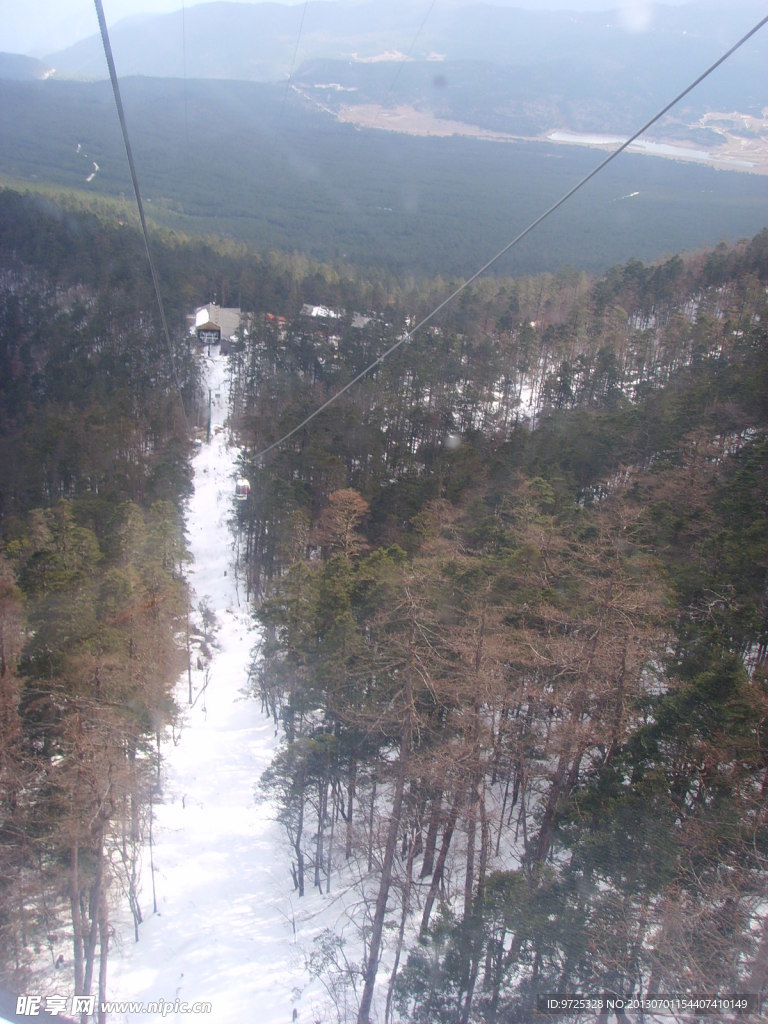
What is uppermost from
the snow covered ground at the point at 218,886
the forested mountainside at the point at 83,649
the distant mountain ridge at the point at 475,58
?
the distant mountain ridge at the point at 475,58

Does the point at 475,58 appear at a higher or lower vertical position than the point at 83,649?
higher

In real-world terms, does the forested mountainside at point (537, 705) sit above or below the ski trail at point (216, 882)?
above

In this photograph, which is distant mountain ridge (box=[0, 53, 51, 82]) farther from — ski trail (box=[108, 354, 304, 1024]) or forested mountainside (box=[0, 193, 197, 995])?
ski trail (box=[108, 354, 304, 1024])

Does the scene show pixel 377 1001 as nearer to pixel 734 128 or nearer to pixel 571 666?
pixel 571 666

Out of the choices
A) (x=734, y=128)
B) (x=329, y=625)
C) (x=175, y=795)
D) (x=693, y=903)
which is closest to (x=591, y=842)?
(x=693, y=903)

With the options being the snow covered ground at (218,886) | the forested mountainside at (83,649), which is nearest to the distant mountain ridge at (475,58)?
the forested mountainside at (83,649)

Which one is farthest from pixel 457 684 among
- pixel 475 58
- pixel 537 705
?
pixel 475 58

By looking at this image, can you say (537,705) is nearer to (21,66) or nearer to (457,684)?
(457,684)

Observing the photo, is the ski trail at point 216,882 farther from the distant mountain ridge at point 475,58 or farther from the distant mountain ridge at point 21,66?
the distant mountain ridge at point 21,66
